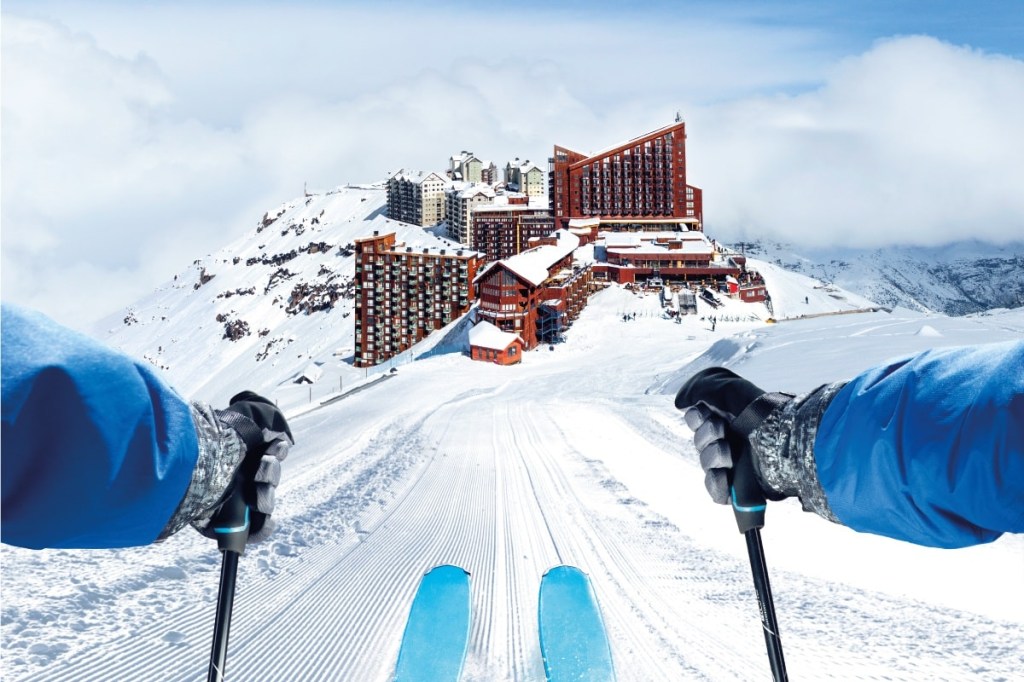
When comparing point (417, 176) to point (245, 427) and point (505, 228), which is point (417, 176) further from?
point (245, 427)

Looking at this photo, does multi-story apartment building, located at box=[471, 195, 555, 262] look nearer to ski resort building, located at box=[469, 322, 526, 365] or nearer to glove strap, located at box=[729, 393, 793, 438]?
ski resort building, located at box=[469, 322, 526, 365]

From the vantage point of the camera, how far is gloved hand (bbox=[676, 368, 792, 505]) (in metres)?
2.30

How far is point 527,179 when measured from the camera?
12300 cm

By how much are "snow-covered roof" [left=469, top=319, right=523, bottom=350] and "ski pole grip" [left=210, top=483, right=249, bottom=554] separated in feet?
109

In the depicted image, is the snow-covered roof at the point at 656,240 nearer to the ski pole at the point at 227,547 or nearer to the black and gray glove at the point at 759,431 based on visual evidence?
the black and gray glove at the point at 759,431

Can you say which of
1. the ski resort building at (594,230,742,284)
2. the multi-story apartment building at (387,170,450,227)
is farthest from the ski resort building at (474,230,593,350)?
the multi-story apartment building at (387,170,450,227)

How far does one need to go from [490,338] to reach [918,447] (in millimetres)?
34803

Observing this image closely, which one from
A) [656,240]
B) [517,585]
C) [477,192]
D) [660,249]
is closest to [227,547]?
[517,585]

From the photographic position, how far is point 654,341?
36.8 metres

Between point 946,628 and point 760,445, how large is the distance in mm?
2897

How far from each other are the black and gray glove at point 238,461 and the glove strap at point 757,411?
1.35 m

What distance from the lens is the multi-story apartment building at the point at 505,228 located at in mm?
91688

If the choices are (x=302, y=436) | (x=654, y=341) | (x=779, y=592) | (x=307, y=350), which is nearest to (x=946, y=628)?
(x=779, y=592)

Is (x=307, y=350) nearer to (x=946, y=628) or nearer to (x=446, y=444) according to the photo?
(x=446, y=444)
